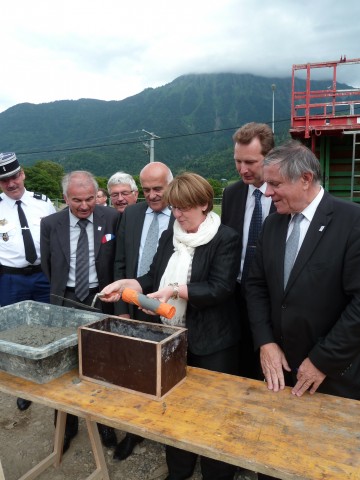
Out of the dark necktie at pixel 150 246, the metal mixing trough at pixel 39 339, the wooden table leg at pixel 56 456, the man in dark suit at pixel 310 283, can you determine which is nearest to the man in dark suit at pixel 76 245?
the wooden table leg at pixel 56 456

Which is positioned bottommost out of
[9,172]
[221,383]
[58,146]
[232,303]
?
[221,383]

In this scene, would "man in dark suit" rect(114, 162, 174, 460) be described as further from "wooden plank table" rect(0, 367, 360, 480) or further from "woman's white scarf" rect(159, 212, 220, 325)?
"wooden plank table" rect(0, 367, 360, 480)

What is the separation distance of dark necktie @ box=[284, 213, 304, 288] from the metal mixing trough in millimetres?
1020

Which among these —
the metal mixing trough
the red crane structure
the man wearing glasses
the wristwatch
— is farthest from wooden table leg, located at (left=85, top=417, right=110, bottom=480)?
the red crane structure

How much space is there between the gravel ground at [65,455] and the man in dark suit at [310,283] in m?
1.32

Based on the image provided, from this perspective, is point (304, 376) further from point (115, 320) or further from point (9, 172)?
point (9, 172)

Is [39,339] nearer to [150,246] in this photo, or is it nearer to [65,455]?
[150,246]

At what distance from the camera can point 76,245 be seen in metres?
3.21

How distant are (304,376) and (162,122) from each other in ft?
555

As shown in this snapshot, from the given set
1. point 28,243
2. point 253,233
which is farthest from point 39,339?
point 28,243

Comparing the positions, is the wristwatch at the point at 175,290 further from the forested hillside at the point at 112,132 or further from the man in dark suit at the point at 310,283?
the forested hillside at the point at 112,132

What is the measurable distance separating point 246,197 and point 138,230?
86 cm

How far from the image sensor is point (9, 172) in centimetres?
362

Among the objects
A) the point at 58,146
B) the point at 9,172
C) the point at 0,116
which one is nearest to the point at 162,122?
the point at 58,146
